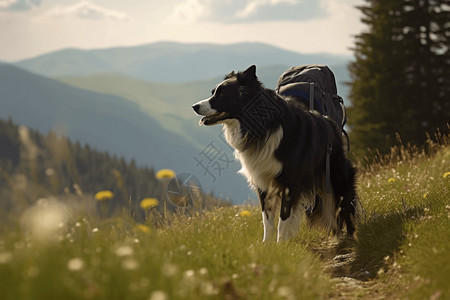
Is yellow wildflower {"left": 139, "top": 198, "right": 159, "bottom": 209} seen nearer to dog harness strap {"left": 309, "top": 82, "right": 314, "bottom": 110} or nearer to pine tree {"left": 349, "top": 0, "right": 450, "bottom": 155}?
dog harness strap {"left": 309, "top": 82, "right": 314, "bottom": 110}

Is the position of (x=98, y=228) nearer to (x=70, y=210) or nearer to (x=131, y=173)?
(x=70, y=210)

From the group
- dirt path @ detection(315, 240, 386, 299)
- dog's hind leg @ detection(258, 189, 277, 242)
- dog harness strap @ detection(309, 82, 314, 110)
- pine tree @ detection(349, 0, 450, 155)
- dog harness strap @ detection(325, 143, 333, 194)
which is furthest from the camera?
pine tree @ detection(349, 0, 450, 155)

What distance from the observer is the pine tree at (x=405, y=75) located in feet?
87.8

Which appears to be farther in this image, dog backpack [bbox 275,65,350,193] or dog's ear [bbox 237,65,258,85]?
dog backpack [bbox 275,65,350,193]

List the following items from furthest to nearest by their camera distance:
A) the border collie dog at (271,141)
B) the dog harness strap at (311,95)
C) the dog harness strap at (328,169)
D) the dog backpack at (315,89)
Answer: the dog backpack at (315,89) → the dog harness strap at (311,95) → the dog harness strap at (328,169) → the border collie dog at (271,141)

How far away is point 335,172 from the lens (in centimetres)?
739

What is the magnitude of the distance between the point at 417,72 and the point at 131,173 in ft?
317

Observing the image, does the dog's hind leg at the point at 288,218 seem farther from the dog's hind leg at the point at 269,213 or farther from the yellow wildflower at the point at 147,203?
the yellow wildflower at the point at 147,203

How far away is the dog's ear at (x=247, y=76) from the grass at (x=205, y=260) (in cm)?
208

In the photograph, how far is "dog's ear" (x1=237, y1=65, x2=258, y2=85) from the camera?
259 inches

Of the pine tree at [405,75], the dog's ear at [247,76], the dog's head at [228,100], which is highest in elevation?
the dog's ear at [247,76]

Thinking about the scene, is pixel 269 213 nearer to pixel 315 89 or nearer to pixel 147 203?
pixel 315 89

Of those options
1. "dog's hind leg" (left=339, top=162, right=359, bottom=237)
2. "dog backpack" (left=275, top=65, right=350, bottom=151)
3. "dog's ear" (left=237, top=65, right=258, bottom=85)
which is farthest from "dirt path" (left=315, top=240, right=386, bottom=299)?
"dog's ear" (left=237, top=65, right=258, bottom=85)

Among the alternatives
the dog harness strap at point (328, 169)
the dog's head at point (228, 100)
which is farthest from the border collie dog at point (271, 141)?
the dog harness strap at point (328, 169)
